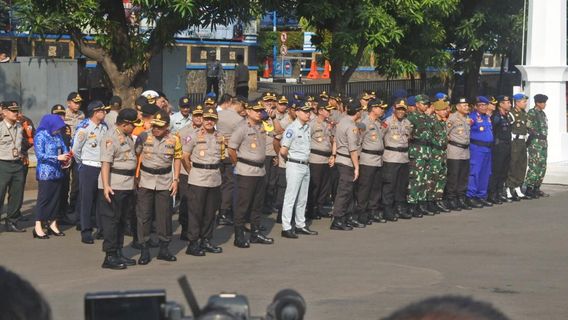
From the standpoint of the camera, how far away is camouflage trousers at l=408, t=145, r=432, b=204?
52.1 feet

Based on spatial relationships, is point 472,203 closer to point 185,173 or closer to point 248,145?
point 248,145

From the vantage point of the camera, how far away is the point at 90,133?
42.4ft

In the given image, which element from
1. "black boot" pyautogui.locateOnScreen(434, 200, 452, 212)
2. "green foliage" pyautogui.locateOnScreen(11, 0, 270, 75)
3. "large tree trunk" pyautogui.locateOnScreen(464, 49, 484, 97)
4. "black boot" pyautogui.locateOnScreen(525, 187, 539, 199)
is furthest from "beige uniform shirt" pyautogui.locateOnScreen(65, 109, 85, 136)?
"large tree trunk" pyautogui.locateOnScreen(464, 49, 484, 97)

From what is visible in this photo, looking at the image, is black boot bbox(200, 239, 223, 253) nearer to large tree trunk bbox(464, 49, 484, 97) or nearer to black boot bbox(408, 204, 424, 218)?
black boot bbox(408, 204, 424, 218)

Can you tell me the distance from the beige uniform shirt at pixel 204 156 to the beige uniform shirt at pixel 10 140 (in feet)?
7.95

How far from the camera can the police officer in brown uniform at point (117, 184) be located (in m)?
11.6

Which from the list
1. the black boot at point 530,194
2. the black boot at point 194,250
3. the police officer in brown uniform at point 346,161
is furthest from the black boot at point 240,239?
the black boot at point 530,194

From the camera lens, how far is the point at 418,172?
1592 cm

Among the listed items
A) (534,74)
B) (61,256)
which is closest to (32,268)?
(61,256)

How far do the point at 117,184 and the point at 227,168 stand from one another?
3.05m

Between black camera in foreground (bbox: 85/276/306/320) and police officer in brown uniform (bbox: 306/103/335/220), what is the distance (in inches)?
468

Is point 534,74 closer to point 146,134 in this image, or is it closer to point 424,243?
point 424,243

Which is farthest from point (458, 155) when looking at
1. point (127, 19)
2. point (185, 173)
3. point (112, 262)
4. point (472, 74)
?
point (472, 74)

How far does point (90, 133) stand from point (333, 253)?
3057 mm
